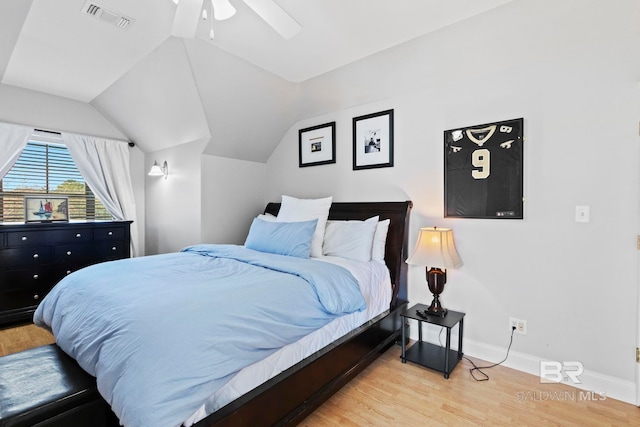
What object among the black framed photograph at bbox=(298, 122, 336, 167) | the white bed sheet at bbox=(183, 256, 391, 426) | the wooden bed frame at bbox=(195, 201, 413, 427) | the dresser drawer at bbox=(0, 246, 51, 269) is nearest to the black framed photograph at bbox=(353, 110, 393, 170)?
the black framed photograph at bbox=(298, 122, 336, 167)

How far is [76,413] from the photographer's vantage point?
1.23 meters

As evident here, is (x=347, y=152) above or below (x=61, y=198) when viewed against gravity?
above

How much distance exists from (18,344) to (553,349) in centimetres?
426

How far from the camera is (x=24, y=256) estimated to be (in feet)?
10.1

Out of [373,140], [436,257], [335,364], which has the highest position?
[373,140]

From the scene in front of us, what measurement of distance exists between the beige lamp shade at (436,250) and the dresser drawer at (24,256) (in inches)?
143

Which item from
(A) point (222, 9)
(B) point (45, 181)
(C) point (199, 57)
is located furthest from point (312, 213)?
(B) point (45, 181)

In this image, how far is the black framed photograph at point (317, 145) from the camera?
3401 mm

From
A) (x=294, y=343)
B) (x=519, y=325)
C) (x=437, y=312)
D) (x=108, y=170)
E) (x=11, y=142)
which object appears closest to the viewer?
(x=294, y=343)

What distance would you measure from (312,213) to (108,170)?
2.84 meters

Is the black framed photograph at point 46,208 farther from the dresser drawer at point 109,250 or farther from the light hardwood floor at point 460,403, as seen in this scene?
the light hardwood floor at point 460,403

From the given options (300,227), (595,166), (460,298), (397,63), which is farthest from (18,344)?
(595,166)

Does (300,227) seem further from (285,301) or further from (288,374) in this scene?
(288,374)

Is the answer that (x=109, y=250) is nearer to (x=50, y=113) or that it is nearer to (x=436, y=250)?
(x=50, y=113)
